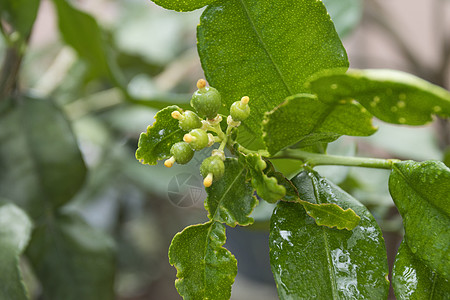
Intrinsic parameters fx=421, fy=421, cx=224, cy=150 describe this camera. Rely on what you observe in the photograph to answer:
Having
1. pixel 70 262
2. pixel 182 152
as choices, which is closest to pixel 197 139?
pixel 182 152

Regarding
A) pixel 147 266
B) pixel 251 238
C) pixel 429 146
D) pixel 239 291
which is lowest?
pixel 239 291

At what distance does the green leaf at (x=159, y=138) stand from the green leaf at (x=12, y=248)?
164 mm

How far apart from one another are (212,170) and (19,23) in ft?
1.19

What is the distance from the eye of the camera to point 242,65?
11.1 inches

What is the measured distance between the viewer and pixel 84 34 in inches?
23.2

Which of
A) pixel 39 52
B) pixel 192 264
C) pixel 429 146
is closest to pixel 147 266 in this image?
pixel 39 52

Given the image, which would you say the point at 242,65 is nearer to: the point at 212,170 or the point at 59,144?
the point at 212,170

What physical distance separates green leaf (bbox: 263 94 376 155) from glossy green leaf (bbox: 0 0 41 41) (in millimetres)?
361

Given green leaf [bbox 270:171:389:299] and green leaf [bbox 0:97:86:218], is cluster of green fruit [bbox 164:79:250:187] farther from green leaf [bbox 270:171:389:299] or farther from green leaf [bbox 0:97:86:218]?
green leaf [bbox 0:97:86:218]

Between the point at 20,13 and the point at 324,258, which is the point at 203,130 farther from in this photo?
the point at 20,13

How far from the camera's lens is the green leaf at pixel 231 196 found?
0.90 feet

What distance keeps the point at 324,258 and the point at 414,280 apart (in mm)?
58

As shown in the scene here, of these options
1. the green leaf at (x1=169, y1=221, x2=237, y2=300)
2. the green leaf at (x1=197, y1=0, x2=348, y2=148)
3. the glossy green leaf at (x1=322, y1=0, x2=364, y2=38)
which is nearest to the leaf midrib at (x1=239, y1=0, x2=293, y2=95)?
the green leaf at (x1=197, y1=0, x2=348, y2=148)

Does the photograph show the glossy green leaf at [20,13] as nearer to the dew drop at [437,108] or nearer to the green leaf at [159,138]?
the green leaf at [159,138]
